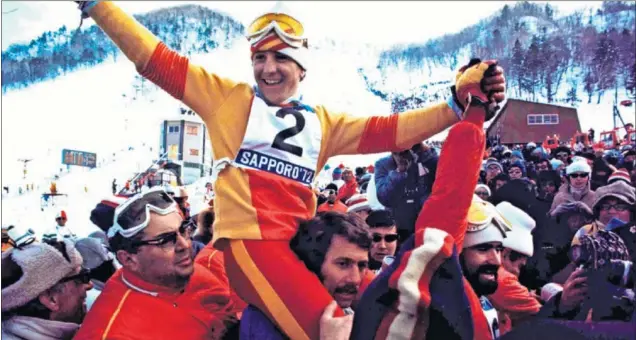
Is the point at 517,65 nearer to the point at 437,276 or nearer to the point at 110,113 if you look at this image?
the point at 110,113

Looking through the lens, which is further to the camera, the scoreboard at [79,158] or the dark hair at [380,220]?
the scoreboard at [79,158]

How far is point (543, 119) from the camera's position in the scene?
98.0 ft

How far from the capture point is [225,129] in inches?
103

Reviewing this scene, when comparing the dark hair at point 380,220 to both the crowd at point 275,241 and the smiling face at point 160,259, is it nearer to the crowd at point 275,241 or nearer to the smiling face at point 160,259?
the crowd at point 275,241

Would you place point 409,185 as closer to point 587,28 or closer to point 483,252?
point 483,252

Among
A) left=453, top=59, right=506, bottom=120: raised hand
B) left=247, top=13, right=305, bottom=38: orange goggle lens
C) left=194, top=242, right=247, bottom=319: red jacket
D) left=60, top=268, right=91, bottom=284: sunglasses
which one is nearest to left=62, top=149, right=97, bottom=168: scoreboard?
left=194, top=242, right=247, bottom=319: red jacket

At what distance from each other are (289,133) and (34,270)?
4.13 ft

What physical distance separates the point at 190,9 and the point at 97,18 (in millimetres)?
91600

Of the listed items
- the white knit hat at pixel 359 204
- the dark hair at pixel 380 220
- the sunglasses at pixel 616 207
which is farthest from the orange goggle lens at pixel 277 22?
the sunglasses at pixel 616 207

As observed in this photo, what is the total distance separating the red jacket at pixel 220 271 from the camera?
9.45ft

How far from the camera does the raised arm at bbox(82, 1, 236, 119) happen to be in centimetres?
252

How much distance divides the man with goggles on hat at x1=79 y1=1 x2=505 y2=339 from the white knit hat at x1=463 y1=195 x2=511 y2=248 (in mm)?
430

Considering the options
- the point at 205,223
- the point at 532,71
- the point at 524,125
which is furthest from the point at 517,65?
the point at 205,223

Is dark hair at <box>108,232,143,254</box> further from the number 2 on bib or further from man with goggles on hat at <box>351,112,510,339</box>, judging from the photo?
man with goggles on hat at <box>351,112,510,339</box>
